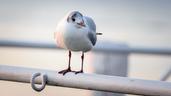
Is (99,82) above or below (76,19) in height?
below

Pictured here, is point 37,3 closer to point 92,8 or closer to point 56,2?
point 56,2

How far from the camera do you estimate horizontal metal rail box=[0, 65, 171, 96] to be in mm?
649

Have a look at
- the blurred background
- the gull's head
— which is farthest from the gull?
the blurred background

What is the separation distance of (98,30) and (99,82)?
412mm

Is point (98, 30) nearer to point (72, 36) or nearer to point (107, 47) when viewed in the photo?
point (107, 47)

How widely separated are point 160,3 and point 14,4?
0.45 meters

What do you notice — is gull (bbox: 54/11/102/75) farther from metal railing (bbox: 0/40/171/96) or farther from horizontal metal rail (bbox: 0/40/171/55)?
horizontal metal rail (bbox: 0/40/171/55)

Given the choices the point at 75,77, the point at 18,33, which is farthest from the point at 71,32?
the point at 18,33

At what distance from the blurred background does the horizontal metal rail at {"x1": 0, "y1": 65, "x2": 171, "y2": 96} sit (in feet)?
1.29

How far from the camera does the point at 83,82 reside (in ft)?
2.26

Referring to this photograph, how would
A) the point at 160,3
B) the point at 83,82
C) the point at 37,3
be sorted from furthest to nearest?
the point at 37,3 → the point at 160,3 → the point at 83,82

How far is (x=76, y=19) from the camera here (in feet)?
2.58

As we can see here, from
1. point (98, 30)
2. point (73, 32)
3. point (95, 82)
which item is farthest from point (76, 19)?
point (98, 30)

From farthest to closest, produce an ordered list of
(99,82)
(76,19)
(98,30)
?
(98,30), (76,19), (99,82)
